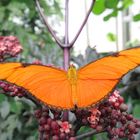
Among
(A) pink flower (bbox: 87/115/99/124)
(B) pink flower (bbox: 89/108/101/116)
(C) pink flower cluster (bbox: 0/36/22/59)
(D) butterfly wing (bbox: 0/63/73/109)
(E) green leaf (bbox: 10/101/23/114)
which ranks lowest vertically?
(E) green leaf (bbox: 10/101/23/114)

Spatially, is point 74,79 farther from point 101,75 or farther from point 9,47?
point 9,47

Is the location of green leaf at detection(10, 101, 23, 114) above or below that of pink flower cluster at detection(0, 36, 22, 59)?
below

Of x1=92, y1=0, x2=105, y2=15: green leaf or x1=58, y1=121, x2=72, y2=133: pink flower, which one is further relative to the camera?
x1=92, y1=0, x2=105, y2=15: green leaf

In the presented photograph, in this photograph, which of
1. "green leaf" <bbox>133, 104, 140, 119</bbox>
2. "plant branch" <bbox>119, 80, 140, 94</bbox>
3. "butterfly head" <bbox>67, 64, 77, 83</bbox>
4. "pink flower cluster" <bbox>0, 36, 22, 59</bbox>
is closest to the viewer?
"butterfly head" <bbox>67, 64, 77, 83</bbox>

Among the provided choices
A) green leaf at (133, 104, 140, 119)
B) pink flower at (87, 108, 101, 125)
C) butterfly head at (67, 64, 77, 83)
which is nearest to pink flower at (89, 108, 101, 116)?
pink flower at (87, 108, 101, 125)

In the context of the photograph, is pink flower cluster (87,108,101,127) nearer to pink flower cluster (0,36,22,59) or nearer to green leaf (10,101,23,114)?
pink flower cluster (0,36,22,59)

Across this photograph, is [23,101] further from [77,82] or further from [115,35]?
[115,35]

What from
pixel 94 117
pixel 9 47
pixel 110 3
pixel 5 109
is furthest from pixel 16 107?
pixel 94 117

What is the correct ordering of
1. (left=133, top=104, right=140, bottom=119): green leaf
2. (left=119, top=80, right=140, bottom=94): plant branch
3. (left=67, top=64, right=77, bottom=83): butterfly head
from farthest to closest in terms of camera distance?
(left=119, top=80, right=140, bottom=94): plant branch → (left=133, top=104, right=140, bottom=119): green leaf → (left=67, top=64, right=77, bottom=83): butterfly head
